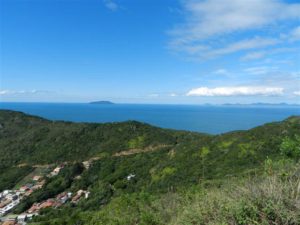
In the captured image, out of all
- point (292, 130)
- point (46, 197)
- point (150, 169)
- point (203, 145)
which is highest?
point (292, 130)

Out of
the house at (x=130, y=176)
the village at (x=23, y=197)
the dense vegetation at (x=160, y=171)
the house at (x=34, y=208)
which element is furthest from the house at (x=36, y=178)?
the house at (x=130, y=176)

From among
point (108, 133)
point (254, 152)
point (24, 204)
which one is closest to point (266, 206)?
point (254, 152)

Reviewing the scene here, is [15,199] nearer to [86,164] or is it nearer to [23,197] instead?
[23,197]

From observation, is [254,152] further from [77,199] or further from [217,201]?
[217,201]

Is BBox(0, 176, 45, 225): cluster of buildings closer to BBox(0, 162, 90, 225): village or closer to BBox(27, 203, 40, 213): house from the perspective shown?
BBox(0, 162, 90, 225): village

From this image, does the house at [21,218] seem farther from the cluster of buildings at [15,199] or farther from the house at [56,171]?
the house at [56,171]

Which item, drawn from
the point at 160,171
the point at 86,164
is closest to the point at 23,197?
the point at 86,164
